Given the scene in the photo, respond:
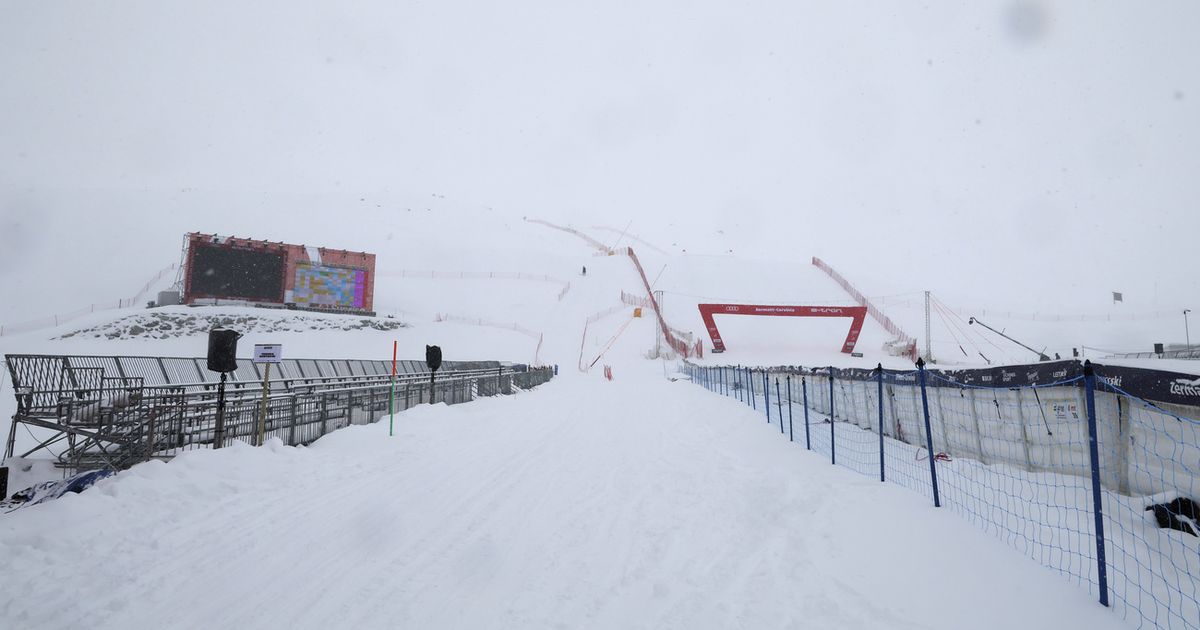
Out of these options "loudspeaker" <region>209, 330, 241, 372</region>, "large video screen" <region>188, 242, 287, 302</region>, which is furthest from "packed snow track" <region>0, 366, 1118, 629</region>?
"large video screen" <region>188, 242, 287, 302</region>

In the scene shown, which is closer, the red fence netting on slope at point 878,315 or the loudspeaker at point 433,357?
the loudspeaker at point 433,357

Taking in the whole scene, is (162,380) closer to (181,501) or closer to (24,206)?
(181,501)

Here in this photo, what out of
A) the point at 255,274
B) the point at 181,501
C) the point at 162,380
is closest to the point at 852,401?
the point at 181,501

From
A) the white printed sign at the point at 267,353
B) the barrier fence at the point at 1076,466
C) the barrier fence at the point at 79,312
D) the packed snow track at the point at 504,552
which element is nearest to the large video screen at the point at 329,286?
the barrier fence at the point at 79,312

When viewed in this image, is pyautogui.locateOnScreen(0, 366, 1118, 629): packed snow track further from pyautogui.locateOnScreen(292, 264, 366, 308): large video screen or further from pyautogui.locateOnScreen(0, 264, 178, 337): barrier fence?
pyautogui.locateOnScreen(0, 264, 178, 337): barrier fence

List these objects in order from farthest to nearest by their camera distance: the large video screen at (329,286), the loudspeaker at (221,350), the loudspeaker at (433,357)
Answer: the large video screen at (329,286)
the loudspeaker at (433,357)
the loudspeaker at (221,350)

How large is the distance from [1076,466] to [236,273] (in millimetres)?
50340

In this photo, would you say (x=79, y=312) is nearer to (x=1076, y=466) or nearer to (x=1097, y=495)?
(x=1097, y=495)

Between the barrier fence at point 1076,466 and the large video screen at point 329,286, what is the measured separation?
144 ft

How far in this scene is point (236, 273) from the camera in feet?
139

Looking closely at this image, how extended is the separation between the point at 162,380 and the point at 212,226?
87396 millimetres

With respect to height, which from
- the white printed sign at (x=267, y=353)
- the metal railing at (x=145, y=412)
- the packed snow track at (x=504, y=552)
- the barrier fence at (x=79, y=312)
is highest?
the barrier fence at (x=79, y=312)

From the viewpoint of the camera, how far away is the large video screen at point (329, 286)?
45.1 meters

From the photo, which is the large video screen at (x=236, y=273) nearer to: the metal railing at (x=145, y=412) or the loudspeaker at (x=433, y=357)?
the metal railing at (x=145, y=412)
